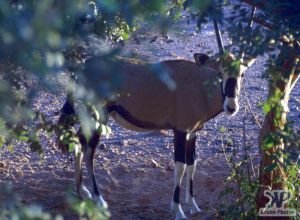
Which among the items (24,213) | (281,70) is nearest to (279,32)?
(281,70)

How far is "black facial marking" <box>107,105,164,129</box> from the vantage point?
21.8 feet

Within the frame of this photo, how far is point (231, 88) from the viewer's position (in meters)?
6.14

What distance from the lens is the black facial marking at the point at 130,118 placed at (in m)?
6.64

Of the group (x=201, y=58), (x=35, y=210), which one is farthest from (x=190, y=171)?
(x=35, y=210)

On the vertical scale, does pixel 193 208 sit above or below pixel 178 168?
below

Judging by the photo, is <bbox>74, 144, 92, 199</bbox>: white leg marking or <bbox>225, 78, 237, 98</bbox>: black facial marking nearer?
<bbox>225, 78, 237, 98</bbox>: black facial marking

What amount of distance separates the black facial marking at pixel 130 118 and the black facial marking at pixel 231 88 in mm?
883

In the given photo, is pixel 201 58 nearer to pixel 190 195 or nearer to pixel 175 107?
pixel 175 107

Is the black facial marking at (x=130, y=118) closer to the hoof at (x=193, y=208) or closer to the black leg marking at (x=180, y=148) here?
the black leg marking at (x=180, y=148)

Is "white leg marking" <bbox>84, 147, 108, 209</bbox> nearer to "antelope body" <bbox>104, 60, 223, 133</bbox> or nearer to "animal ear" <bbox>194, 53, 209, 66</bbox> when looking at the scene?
"antelope body" <bbox>104, 60, 223, 133</bbox>

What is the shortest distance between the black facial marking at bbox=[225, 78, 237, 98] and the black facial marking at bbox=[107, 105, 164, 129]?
0.88 m

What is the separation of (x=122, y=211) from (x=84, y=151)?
75 cm

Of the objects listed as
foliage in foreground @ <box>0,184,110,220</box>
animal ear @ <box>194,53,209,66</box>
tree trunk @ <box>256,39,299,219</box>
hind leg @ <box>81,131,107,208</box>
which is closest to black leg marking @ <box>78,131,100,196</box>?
hind leg @ <box>81,131,107,208</box>

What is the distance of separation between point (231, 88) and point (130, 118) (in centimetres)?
109
